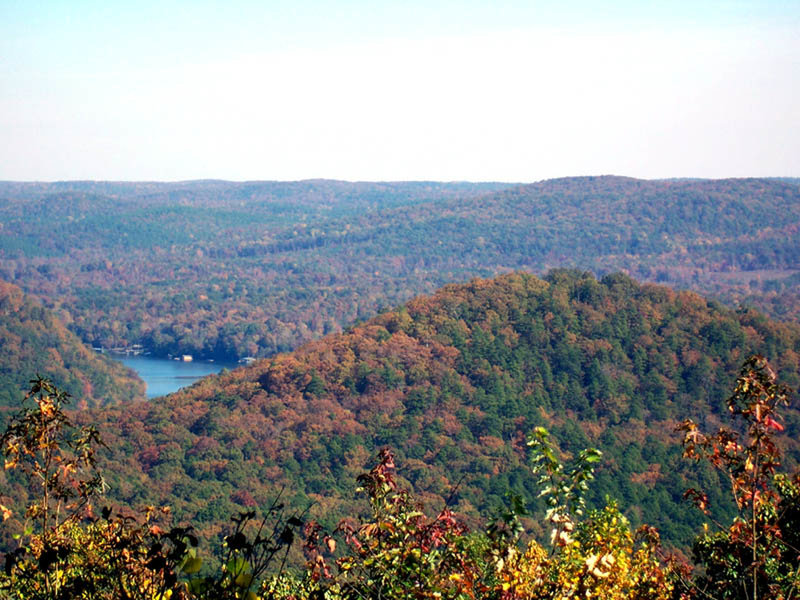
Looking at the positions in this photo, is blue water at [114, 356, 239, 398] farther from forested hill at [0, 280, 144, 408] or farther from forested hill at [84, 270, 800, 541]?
forested hill at [84, 270, 800, 541]

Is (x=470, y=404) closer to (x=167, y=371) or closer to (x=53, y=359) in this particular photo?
(x=53, y=359)

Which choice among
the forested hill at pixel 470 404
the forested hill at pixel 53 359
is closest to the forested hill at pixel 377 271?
the forested hill at pixel 53 359

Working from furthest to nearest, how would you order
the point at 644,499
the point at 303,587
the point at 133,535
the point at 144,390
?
the point at 144,390, the point at 644,499, the point at 303,587, the point at 133,535

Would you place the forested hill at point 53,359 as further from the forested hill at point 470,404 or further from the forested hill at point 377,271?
the forested hill at point 377,271

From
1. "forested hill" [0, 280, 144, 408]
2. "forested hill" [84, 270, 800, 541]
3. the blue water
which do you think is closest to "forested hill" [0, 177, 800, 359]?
the blue water

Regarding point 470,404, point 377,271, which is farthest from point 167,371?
point 377,271

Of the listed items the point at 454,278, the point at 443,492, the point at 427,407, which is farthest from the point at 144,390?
the point at 454,278

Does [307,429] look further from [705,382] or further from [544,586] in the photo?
[544,586]
